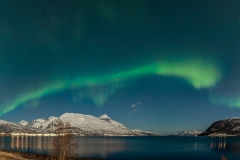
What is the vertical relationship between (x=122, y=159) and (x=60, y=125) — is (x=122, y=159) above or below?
below

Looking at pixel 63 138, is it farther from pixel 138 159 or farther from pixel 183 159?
pixel 183 159

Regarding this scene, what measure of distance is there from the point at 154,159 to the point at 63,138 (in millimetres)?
70624

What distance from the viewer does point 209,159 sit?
336 ft

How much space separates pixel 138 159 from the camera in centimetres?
9838

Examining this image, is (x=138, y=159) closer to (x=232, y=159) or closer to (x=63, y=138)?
(x=232, y=159)

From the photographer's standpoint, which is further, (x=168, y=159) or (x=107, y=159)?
(x=168, y=159)

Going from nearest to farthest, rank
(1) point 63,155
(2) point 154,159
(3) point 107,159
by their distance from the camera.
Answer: (1) point 63,155 < (3) point 107,159 < (2) point 154,159

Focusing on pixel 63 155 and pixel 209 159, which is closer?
pixel 63 155

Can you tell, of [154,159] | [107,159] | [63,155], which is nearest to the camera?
[63,155]

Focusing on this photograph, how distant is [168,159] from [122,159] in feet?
68.2

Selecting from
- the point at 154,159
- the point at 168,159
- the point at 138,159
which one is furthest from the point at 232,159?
the point at 138,159

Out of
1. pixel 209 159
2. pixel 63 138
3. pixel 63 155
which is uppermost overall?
pixel 63 138

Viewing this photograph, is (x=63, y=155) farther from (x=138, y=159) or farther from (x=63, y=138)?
(x=138, y=159)

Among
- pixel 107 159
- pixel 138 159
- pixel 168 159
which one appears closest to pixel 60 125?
pixel 107 159
